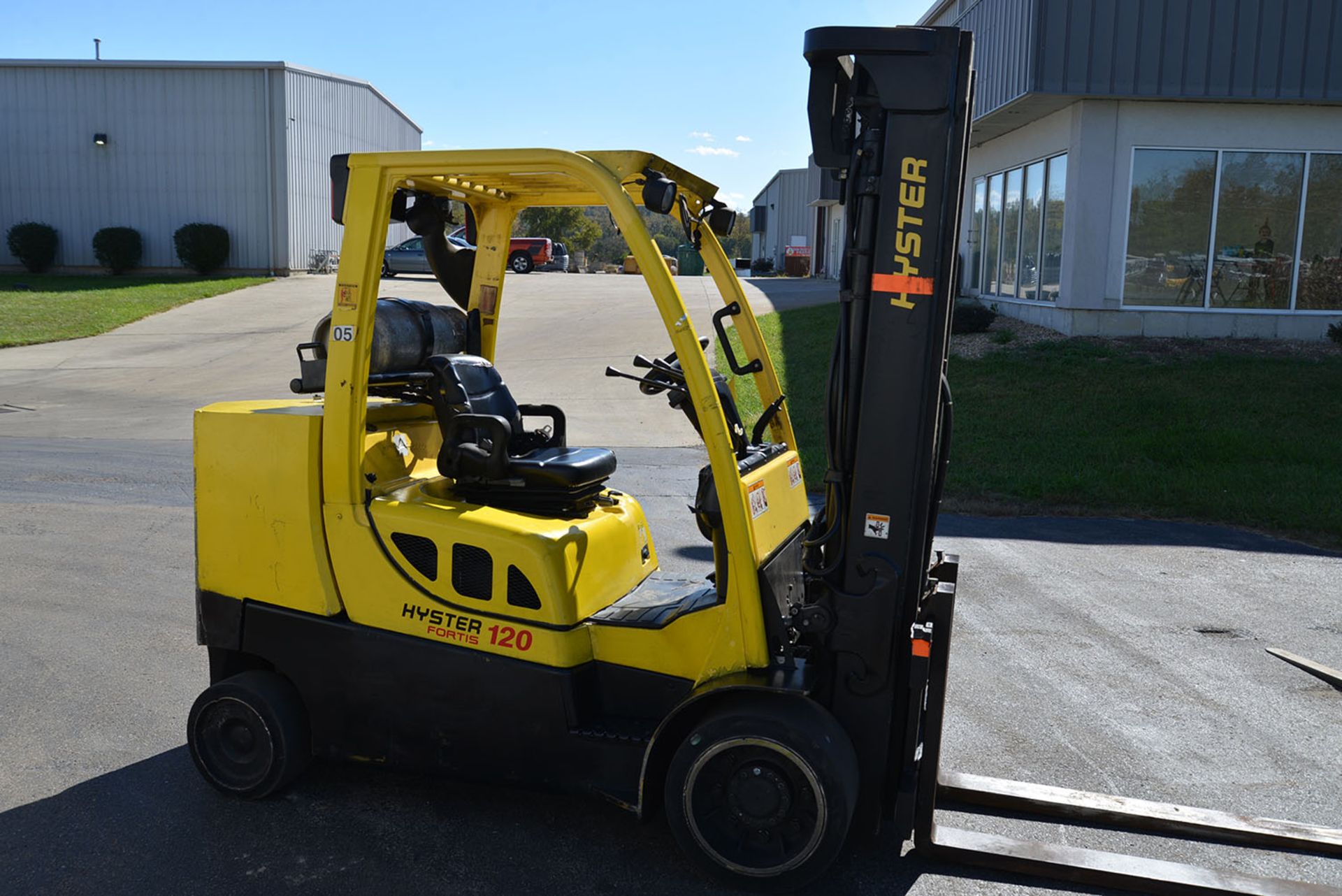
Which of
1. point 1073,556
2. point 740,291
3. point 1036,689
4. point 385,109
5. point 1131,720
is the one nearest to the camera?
point 740,291

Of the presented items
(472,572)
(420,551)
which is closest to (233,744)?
(420,551)

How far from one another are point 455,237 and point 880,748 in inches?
136

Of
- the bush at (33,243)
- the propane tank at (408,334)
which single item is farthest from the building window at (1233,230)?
the bush at (33,243)

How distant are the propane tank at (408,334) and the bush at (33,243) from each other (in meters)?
34.2

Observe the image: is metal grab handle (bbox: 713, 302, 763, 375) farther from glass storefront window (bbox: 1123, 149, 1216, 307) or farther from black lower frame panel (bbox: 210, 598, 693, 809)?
glass storefront window (bbox: 1123, 149, 1216, 307)

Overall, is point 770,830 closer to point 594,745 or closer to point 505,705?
point 594,745

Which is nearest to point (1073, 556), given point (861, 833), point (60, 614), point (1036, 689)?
point (1036, 689)

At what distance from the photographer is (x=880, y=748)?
3.87 meters

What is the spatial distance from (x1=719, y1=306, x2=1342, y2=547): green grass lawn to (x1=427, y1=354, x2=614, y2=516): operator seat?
6346 mm

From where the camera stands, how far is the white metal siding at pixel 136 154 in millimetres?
33219

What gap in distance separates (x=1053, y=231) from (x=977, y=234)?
547 cm

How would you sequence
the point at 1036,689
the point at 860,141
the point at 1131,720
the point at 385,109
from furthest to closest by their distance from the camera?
1. the point at 385,109
2. the point at 1036,689
3. the point at 1131,720
4. the point at 860,141

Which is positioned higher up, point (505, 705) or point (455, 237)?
point (455, 237)

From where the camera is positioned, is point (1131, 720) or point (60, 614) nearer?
point (1131, 720)
